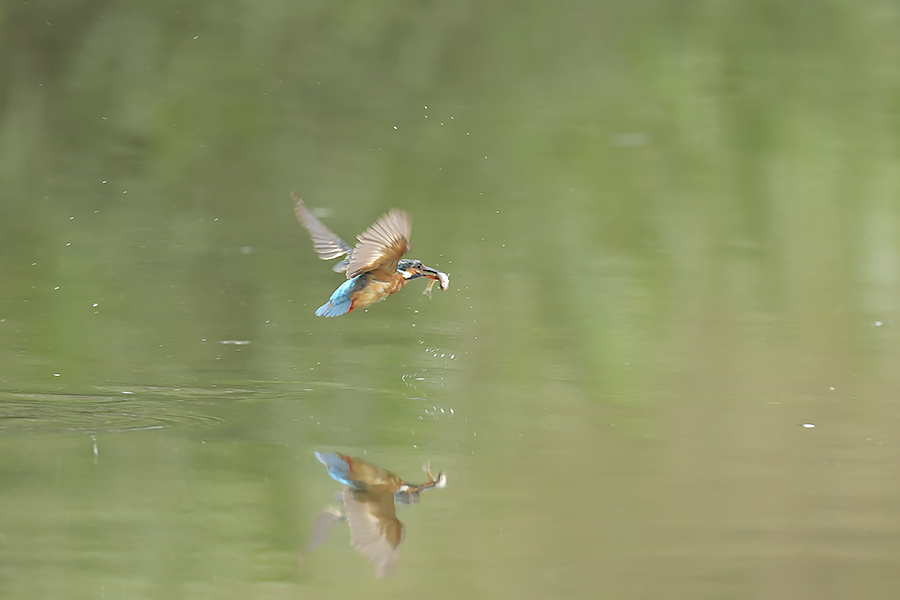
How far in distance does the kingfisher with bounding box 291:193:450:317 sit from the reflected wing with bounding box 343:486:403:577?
2.68ft

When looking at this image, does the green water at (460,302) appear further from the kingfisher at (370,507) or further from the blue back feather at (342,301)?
the blue back feather at (342,301)

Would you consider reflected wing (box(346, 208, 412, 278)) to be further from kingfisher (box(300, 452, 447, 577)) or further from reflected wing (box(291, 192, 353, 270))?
kingfisher (box(300, 452, 447, 577))

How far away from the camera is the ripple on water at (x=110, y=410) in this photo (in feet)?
13.5

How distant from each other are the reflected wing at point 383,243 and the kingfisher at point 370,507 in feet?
2.09

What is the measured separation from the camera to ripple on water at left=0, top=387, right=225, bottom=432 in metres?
4.12

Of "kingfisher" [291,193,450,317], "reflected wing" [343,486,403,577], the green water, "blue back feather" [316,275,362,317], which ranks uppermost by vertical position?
"kingfisher" [291,193,450,317]

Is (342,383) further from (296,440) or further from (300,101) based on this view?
(300,101)

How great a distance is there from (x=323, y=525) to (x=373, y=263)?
115 cm

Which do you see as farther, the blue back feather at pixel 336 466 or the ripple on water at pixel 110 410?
the ripple on water at pixel 110 410

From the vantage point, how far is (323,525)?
328 centimetres

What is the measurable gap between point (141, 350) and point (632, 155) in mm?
4882

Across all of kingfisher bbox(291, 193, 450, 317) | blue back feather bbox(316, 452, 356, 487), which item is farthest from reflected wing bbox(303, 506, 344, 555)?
kingfisher bbox(291, 193, 450, 317)

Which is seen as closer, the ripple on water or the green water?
the green water

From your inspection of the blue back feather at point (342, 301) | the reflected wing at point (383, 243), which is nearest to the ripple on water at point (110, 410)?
the blue back feather at point (342, 301)
